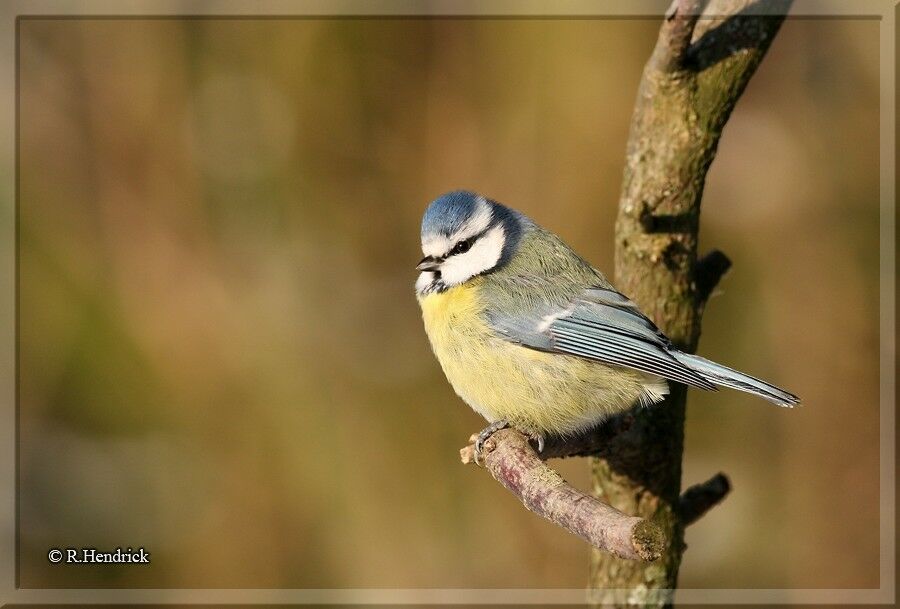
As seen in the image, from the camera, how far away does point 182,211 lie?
11.4ft

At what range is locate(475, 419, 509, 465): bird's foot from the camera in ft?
6.55

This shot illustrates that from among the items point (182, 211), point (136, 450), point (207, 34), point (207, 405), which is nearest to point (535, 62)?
point (207, 34)

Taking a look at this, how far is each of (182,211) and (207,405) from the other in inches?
29.9

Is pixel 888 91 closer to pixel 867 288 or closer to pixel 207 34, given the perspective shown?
pixel 867 288

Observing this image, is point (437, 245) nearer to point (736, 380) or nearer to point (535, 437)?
point (535, 437)

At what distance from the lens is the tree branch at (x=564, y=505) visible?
4.35ft

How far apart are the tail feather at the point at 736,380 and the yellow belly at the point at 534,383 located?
0.49 feet

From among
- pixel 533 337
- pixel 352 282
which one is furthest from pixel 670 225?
pixel 352 282

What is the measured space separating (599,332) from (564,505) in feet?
2.16

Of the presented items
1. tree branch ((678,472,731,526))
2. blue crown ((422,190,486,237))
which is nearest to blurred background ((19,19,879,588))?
tree branch ((678,472,731,526))

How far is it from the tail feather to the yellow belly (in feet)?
0.49

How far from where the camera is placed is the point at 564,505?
1520 mm

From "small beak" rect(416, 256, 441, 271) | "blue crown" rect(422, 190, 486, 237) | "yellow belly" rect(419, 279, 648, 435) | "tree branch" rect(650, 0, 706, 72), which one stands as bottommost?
"yellow belly" rect(419, 279, 648, 435)

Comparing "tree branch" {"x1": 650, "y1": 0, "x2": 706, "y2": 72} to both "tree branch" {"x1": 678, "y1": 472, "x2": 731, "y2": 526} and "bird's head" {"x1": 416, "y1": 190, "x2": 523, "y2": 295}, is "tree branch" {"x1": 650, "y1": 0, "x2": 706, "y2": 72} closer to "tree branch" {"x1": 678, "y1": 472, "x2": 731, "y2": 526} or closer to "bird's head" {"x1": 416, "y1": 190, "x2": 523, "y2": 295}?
"bird's head" {"x1": 416, "y1": 190, "x2": 523, "y2": 295}
